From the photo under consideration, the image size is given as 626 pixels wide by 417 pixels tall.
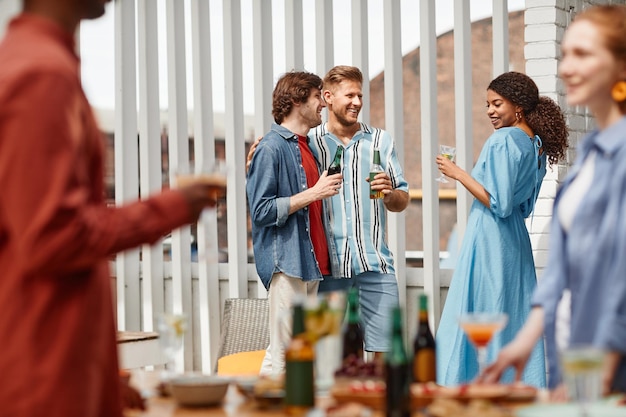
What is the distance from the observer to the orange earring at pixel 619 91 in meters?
2.47

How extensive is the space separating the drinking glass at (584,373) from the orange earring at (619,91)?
71 centimetres

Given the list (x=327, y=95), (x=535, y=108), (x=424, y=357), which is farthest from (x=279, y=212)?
(x=424, y=357)

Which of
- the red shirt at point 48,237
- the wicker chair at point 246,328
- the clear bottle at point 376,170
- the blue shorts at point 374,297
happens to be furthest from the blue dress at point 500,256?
the red shirt at point 48,237

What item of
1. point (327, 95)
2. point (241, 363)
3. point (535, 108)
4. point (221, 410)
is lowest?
point (241, 363)

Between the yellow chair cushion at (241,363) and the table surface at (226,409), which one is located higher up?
the table surface at (226,409)

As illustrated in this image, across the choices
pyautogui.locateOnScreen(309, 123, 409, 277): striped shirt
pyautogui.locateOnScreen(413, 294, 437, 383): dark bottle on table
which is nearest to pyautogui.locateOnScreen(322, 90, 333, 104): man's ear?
pyautogui.locateOnScreen(309, 123, 409, 277): striped shirt

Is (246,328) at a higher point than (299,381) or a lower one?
lower

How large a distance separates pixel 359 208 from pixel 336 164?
0.24 m

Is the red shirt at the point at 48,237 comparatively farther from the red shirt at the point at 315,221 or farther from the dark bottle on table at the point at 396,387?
the red shirt at the point at 315,221

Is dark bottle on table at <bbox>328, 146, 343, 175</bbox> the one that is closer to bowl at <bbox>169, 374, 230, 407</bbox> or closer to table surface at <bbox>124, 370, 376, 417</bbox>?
table surface at <bbox>124, 370, 376, 417</bbox>

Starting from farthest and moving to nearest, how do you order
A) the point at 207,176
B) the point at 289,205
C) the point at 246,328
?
the point at 246,328 < the point at 289,205 < the point at 207,176

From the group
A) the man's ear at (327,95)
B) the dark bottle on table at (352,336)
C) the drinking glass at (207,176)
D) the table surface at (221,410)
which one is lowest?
the table surface at (221,410)

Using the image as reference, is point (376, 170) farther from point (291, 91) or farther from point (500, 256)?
point (500, 256)

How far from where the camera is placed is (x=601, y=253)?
237 centimetres
